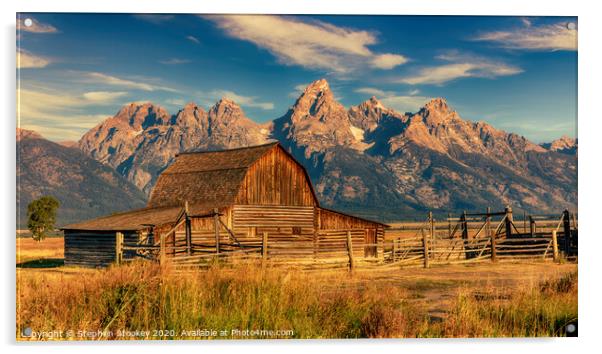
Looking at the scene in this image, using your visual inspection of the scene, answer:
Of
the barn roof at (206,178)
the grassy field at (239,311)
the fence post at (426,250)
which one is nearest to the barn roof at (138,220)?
the barn roof at (206,178)

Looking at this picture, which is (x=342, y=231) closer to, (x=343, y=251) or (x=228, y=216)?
(x=228, y=216)

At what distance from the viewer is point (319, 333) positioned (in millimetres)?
12023

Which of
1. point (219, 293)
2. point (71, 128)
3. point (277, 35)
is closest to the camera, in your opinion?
point (219, 293)

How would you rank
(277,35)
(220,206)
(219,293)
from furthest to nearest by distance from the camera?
(220,206), (277,35), (219,293)

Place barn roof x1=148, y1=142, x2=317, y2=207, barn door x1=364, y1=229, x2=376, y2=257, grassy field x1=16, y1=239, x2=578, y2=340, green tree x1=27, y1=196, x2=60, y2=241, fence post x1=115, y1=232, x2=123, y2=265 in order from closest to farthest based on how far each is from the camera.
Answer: grassy field x1=16, y1=239, x2=578, y2=340
fence post x1=115, y1=232, x2=123, y2=265
barn roof x1=148, y1=142, x2=317, y2=207
barn door x1=364, y1=229, x2=376, y2=257
green tree x1=27, y1=196, x2=60, y2=241

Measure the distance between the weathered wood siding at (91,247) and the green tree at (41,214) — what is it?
56.3 feet

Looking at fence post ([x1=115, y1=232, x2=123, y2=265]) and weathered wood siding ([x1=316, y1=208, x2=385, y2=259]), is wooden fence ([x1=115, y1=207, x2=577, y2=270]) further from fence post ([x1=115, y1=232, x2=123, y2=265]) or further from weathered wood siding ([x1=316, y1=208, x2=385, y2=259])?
weathered wood siding ([x1=316, y1=208, x2=385, y2=259])

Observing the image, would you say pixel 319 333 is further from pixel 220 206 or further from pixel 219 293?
pixel 220 206

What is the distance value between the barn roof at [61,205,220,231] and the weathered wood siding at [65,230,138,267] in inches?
14.0

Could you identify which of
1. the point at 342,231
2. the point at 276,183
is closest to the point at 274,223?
the point at 276,183


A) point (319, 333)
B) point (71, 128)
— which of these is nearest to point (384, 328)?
point (319, 333)

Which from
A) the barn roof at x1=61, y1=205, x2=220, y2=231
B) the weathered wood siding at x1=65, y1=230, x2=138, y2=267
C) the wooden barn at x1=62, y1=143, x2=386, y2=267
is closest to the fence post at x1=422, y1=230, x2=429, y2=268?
the wooden barn at x1=62, y1=143, x2=386, y2=267

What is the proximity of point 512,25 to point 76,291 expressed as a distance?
35.5 ft

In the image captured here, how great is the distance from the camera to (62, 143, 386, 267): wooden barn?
31172 millimetres
